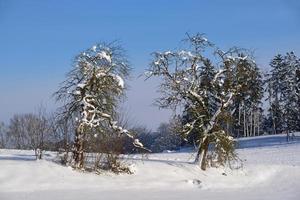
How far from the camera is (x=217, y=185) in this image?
86.6 ft

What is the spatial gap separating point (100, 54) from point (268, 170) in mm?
12903

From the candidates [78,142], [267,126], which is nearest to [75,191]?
[78,142]

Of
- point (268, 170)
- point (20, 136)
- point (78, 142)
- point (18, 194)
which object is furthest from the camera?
point (20, 136)

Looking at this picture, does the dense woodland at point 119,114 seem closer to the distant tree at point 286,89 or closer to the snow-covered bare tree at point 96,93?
the snow-covered bare tree at point 96,93

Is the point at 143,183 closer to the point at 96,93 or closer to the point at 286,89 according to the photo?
the point at 96,93

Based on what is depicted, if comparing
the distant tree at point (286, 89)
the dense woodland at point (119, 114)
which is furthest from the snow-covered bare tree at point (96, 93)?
the distant tree at point (286, 89)

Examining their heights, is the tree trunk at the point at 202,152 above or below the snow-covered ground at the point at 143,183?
above

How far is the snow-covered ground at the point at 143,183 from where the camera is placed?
20.8 metres

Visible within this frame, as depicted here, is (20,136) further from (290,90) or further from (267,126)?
(267,126)

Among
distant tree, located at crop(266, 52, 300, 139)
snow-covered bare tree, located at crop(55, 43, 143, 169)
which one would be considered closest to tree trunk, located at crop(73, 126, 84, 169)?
snow-covered bare tree, located at crop(55, 43, 143, 169)

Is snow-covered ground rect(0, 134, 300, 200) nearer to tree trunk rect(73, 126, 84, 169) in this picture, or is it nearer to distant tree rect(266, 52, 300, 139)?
tree trunk rect(73, 126, 84, 169)

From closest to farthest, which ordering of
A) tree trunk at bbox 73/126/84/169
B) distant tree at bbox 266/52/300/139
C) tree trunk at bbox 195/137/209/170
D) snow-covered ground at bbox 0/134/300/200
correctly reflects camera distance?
snow-covered ground at bbox 0/134/300/200
tree trunk at bbox 73/126/84/169
tree trunk at bbox 195/137/209/170
distant tree at bbox 266/52/300/139

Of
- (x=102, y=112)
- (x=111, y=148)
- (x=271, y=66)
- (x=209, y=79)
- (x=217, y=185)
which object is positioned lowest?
(x=217, y=185)

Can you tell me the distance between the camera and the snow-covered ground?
2081cm
